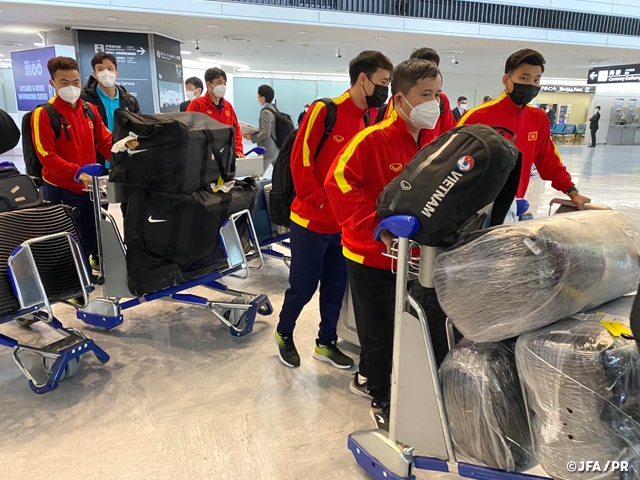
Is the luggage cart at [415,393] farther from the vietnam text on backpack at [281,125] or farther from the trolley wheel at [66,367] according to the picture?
the vietnam text on backpack at [281,125]

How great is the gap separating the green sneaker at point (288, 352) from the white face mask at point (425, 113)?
135 centimetres

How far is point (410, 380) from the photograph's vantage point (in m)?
1.47

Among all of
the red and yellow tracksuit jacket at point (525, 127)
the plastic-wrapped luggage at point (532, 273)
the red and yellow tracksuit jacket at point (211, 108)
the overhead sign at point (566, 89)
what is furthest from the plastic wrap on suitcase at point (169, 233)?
the overhead sign at point (566, 89)

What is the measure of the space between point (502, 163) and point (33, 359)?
252 cm

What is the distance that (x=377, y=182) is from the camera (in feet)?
5.84

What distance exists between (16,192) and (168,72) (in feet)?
29.0

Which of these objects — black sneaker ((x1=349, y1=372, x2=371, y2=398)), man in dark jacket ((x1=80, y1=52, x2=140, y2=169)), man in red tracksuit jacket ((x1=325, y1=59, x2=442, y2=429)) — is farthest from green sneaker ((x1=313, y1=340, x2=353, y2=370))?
man in dark jacket ((x1=80, y1=52, x2=140, y2=169))

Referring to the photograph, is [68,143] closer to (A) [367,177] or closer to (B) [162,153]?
(B) [162,153]

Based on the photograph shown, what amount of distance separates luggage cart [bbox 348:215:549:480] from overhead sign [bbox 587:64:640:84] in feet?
60.8

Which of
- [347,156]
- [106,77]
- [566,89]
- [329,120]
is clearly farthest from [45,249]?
[566,89]

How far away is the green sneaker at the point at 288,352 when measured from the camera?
2.56 metres

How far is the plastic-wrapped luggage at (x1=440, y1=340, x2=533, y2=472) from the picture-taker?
50.9 inches

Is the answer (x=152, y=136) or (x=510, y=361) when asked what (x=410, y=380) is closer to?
(x=510, y=361)

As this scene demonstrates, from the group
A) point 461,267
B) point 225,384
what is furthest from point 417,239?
point 225,384
